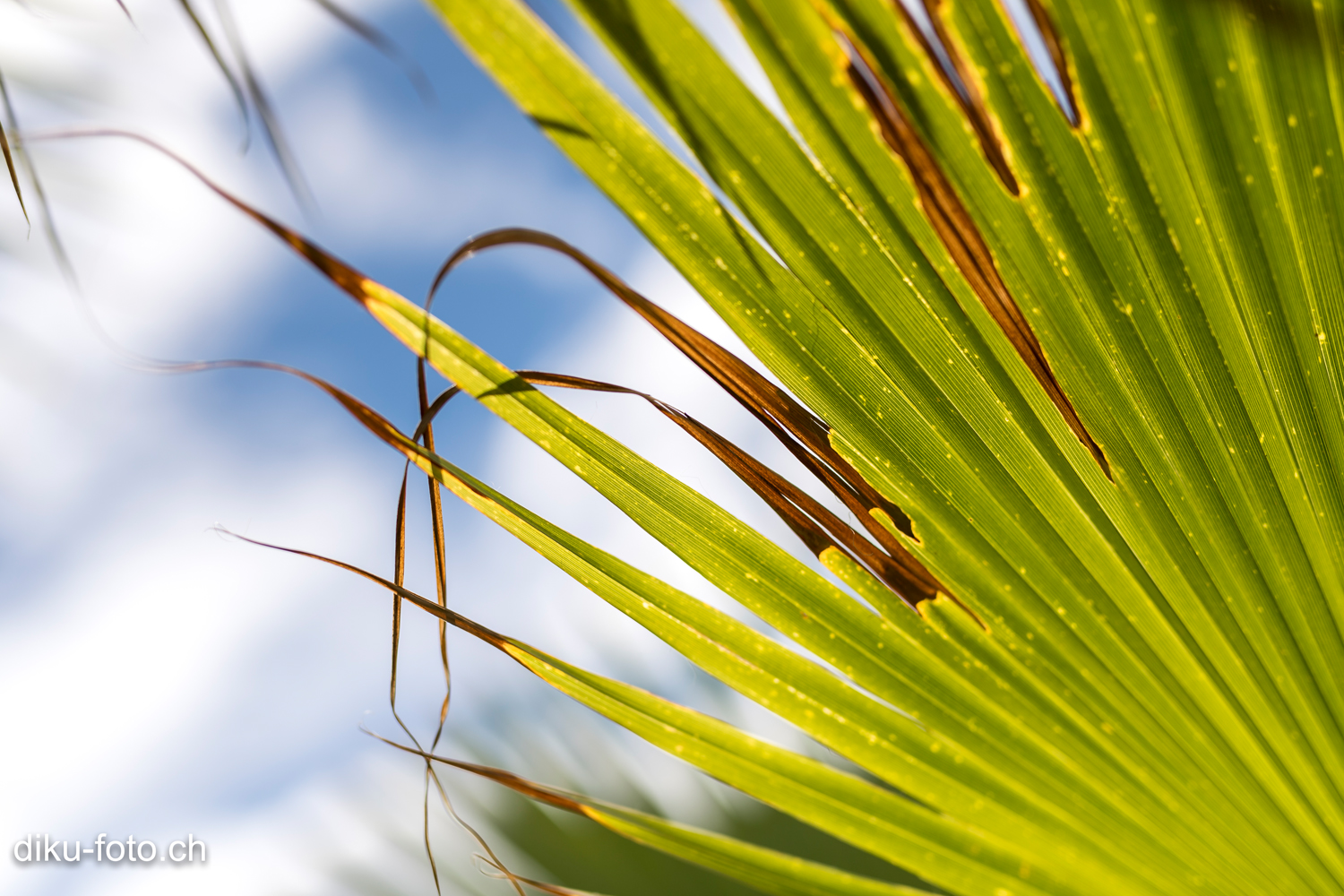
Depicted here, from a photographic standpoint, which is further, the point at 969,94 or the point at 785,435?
the point at 785,435

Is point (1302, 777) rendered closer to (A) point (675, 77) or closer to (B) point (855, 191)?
(B) point (855, 191)

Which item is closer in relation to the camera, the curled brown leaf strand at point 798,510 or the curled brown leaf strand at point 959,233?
the curled brown leaf strand at point 959,233

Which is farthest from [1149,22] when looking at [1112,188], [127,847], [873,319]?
[127,847]

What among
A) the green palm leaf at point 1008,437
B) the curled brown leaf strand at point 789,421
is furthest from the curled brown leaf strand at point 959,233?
the curled brown leaf strand at point 789,421

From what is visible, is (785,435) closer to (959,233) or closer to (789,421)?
(789,421)

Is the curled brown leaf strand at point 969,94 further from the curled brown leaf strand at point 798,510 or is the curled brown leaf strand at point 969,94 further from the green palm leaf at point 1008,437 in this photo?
the curled brown leaf strand at point 798,510

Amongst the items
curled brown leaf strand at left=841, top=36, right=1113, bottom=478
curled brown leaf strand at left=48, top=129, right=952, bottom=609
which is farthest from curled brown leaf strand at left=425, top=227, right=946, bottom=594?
curled brown leaf strand at left=841, top=36, right=1113, bottom=478

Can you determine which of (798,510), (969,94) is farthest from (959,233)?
(798,510)

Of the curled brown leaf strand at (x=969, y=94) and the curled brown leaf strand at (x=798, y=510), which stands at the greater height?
the curled brown leaf strand at (x=969, y=94)
